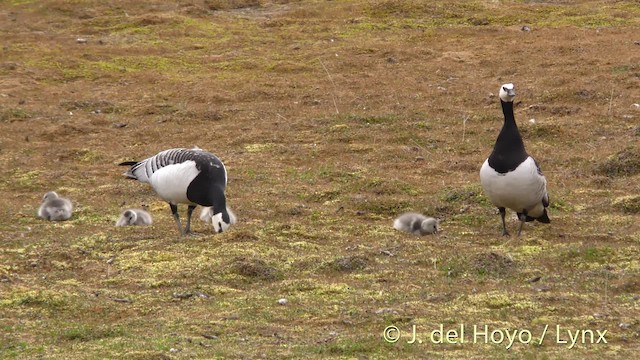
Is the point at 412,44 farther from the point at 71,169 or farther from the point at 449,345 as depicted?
the point at 449,345

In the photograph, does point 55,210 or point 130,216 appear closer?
point 130,216

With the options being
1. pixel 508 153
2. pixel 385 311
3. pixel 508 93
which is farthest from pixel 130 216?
pixel 385 311

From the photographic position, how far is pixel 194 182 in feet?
51.8

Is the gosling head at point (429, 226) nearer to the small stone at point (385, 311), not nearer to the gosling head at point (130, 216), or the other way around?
the small stone at point (385, 311)

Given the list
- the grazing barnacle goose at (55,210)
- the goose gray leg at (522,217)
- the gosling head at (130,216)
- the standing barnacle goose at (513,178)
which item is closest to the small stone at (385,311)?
the standing barnacle goose at (513,178)

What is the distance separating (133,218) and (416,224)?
14.9 ft

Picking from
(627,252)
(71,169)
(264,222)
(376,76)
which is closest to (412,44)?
(376,76)

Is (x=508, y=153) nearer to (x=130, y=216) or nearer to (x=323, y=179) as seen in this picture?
(x=323, y=179)

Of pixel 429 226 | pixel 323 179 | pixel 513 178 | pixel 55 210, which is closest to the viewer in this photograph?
pixel 513 178

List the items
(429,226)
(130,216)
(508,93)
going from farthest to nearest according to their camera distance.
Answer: (130,216) < (508,93) < (429,226)

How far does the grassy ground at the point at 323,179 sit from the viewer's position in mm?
11555

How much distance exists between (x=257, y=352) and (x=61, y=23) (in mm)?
35824

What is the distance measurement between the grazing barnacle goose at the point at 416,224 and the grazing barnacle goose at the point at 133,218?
4.07 meters

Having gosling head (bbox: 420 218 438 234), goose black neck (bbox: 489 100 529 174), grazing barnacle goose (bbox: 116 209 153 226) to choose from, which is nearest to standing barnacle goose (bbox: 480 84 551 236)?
goose black neck (bbox: 489 100 529 174)
